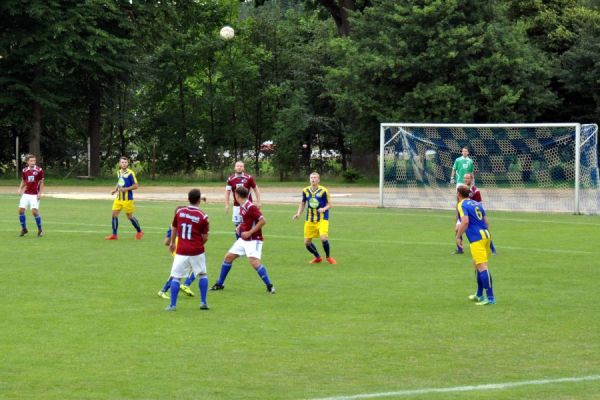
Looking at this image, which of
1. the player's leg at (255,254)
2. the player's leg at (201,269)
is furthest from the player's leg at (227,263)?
the player's leg at (201,269)

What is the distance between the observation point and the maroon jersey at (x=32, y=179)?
2791 centimetres

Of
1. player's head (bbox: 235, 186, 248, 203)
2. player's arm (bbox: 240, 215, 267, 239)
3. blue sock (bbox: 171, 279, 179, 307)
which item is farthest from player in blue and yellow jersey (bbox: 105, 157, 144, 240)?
blue sock (bbox: 171, 279, 179, 307)

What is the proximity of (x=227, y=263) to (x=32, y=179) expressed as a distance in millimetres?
11622

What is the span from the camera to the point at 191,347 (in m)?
13.2

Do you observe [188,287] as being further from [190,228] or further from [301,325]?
[301,325]

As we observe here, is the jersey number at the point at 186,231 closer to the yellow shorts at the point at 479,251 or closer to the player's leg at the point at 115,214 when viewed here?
the yellow shorts at the point at 479,251

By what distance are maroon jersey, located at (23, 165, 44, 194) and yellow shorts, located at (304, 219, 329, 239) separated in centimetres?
922

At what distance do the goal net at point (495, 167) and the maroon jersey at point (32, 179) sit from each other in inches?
591

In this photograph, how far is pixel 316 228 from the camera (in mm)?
22422

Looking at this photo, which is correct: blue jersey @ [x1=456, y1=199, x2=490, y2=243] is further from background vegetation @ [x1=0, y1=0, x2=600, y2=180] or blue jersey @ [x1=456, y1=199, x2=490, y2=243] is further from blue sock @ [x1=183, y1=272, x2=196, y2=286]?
background vegetation @ [x1=0, y1=0, x2=600, y2=180]

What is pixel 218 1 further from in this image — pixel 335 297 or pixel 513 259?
pixel 335 297

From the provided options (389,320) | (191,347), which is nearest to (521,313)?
(389,320)

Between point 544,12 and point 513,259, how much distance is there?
116 ft

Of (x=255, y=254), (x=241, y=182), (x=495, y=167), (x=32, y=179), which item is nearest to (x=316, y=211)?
(x=241, y=182)
